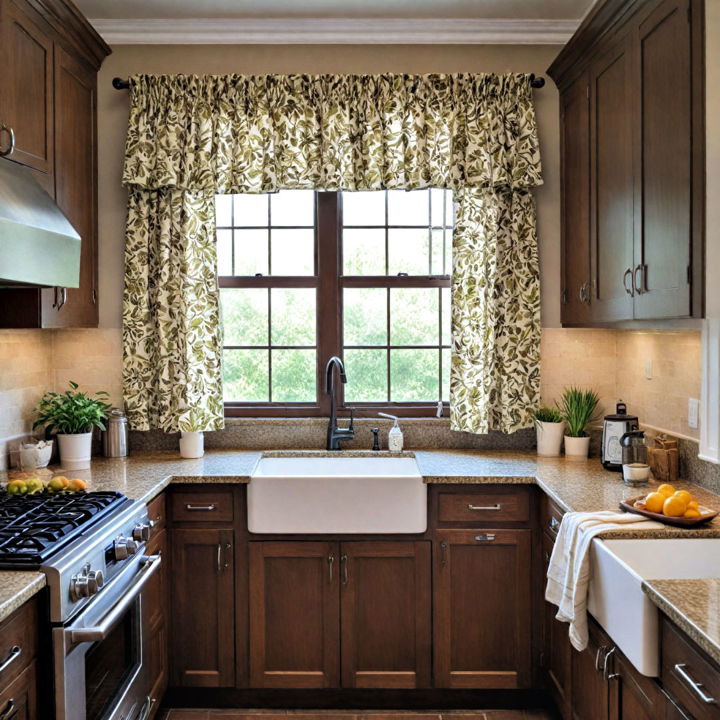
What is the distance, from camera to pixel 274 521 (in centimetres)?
294

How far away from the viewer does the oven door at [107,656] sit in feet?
6.13

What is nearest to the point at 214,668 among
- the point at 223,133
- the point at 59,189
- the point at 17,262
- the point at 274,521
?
the point at 274,521

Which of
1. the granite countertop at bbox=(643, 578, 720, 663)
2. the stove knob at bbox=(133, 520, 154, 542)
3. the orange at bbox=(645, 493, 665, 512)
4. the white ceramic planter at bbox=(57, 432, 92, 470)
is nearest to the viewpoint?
the granite countertop at bbox=(643, 578, 720, 663)

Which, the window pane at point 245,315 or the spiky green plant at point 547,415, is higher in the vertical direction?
the window pane at point 245,315

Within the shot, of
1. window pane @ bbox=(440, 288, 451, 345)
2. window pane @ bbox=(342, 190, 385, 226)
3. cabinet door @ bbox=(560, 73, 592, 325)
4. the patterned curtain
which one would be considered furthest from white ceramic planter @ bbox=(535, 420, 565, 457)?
window pane @ bbox=(342, 190, 385, 226)

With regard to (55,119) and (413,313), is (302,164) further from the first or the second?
(55,119)

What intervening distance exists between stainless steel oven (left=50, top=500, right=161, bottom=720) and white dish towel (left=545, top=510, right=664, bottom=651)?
1.31 metres

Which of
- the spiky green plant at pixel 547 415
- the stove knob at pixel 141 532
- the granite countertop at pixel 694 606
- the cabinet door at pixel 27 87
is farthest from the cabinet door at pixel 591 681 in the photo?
the cabinet door at pixel 27 87

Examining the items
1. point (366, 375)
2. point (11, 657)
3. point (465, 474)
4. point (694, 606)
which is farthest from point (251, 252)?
point (694, 606)

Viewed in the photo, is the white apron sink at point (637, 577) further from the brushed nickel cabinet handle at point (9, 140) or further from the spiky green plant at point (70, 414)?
the brushed nickel cabinet handle at point (9, 140)

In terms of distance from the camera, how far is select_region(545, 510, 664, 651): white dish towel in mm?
2135

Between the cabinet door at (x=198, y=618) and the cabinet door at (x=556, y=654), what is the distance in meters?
1.24

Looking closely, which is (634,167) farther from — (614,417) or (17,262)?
(17,262)

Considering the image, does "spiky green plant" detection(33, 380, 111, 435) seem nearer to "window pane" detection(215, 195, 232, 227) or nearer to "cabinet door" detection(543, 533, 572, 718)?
"window pane" detection(215, 195, 232, 227)
